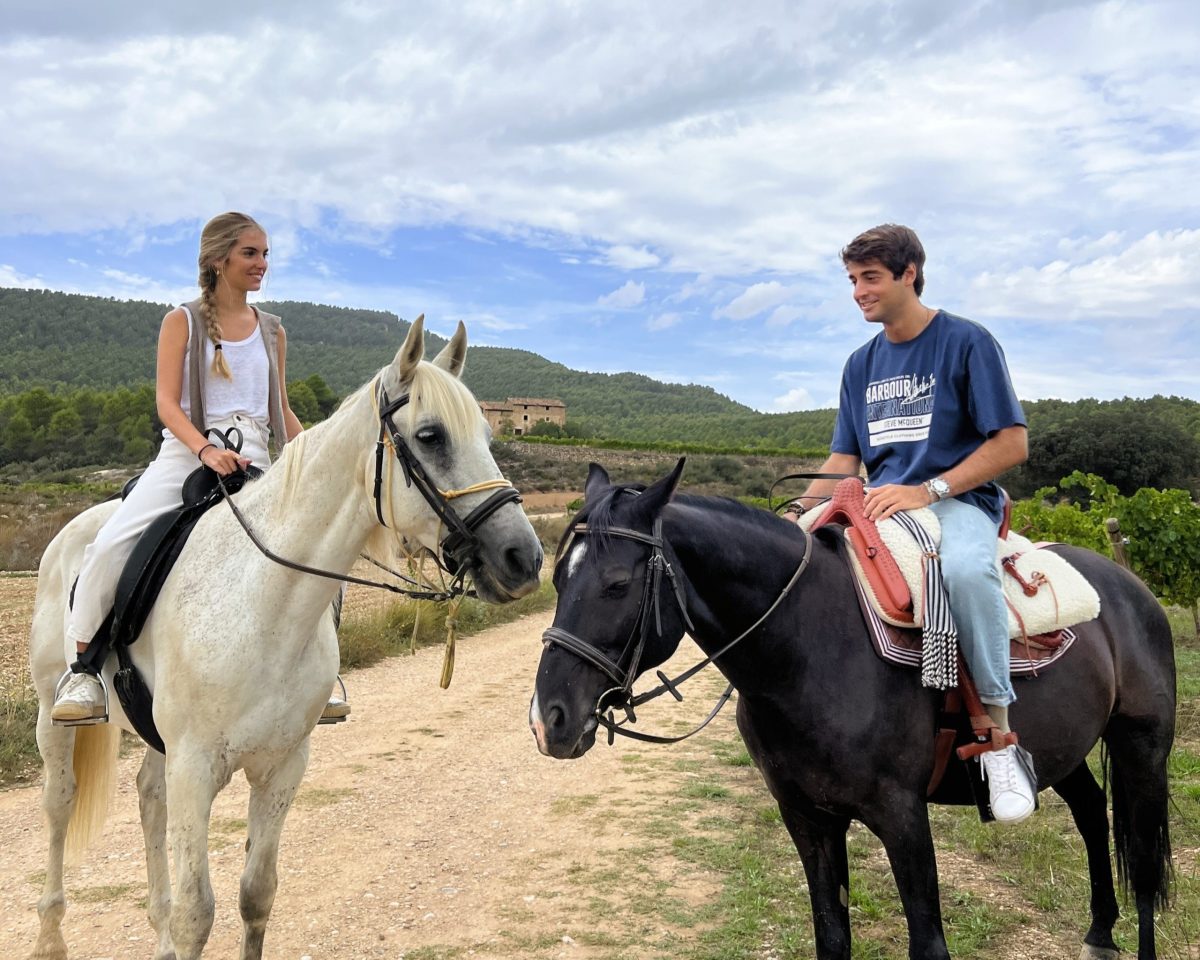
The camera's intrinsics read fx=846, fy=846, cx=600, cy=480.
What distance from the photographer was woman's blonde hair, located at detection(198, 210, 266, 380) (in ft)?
12.1

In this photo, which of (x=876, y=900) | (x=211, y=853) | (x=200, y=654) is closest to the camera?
(x=200, y=654)

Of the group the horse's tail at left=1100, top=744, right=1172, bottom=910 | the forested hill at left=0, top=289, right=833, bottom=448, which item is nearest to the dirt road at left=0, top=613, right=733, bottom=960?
the horse's tail at left=1100, top=744, right=1172, bottom=910

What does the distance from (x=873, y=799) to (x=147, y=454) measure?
51.2m

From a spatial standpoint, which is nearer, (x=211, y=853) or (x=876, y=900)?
(x=876, y=900)

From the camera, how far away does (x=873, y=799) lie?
2.87m

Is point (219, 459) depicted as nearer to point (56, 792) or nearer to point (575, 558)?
point (575, 558)

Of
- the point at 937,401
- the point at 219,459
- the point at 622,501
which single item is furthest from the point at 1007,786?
the point at 219,459

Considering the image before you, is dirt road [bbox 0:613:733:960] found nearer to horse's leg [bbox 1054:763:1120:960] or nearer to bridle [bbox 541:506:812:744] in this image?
horse's leg [bbox 1054:763:1120:960]

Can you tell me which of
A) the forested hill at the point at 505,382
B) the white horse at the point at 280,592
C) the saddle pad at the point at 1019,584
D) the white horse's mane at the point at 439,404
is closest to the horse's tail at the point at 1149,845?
the saddle pad at the point at 1019,584

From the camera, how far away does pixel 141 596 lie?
335cm

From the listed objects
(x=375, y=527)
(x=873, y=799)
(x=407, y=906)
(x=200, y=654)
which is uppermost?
(x=375, y=527)

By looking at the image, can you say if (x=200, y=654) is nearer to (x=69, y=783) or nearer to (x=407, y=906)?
(x=69, y=783)

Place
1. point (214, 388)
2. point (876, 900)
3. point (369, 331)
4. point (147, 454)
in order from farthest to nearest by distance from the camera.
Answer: point (369, 331) → point (147, 454) → point (876, 900) → point (214, 388)

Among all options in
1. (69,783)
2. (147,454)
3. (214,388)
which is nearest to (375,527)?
(214,388)
